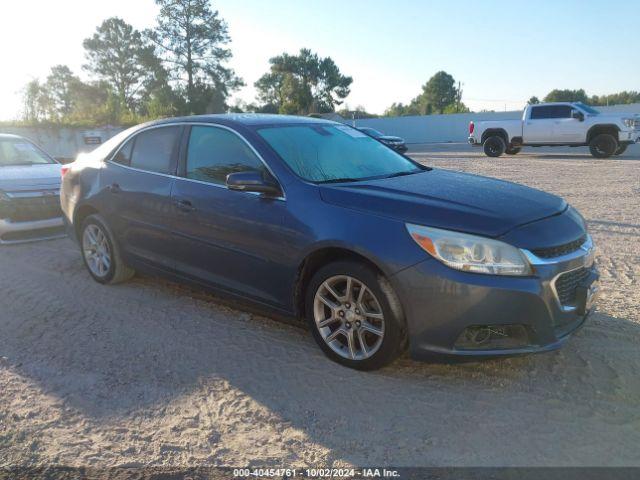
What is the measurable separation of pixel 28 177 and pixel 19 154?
129 cm

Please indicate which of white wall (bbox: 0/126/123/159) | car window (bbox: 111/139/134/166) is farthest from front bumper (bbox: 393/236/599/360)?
white wall (bbox: 0/126/123/159)

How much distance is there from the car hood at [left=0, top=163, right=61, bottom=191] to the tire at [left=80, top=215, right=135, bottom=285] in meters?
2.29

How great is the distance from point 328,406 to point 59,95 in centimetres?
8838

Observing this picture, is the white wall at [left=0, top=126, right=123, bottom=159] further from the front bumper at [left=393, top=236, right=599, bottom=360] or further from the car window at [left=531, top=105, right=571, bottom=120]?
the front bumper at [left=393, top=236, right=599, bottom=360]

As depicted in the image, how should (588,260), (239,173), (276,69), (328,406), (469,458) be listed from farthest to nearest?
(276,69) < (239,173) < (588,260) < (328,406) < (469,458)

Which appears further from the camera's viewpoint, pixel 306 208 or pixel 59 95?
pixel 59 95

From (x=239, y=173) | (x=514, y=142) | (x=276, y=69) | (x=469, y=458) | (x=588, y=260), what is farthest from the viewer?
(x=276, y=69)

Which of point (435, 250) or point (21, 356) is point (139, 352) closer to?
point (21, 356)

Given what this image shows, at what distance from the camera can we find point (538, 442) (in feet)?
8.87

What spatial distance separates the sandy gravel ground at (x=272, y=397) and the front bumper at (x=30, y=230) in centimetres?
292

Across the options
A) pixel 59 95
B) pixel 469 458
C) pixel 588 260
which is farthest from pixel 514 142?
pixel 59 95

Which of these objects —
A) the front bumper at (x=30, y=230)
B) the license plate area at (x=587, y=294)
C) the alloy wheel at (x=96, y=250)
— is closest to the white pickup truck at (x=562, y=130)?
the front bumper at (x=30, y=230)

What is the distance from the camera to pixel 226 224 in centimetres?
401

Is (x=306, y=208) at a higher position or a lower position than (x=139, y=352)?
higher
